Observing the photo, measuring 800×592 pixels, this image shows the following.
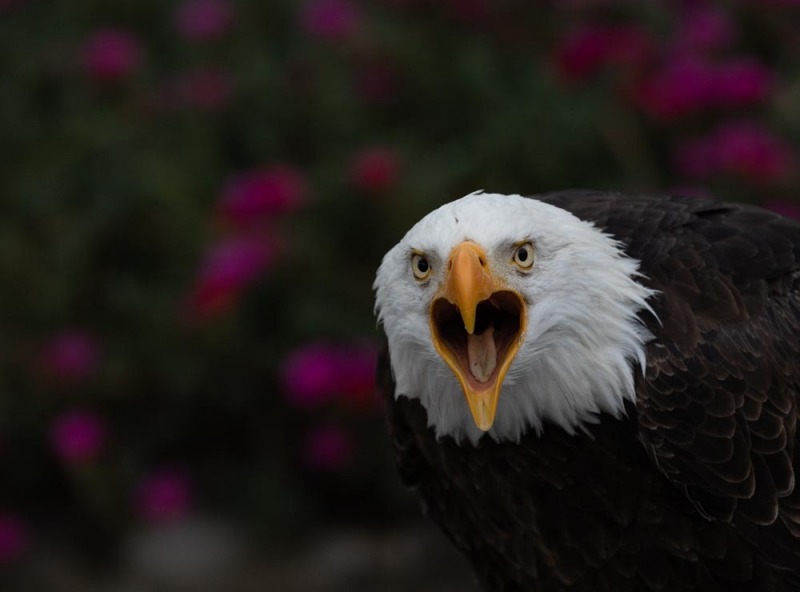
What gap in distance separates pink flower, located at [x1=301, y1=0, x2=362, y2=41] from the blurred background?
0.01 meters

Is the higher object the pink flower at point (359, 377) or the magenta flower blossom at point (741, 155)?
the magenta flower blossom at point (741, 155)

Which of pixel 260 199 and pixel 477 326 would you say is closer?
pixel 477 326

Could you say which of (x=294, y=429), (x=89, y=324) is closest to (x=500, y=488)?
(x=294, y=429)

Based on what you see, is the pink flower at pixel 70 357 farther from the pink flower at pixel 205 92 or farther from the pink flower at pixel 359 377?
the pink flower at pixel 205 92

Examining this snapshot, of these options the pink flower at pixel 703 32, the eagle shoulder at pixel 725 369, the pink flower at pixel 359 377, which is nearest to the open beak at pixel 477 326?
the eagle shoulder at pixel 725 369

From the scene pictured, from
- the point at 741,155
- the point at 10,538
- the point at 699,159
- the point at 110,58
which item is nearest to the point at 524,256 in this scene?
the point at 741,155

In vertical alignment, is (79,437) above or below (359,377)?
above

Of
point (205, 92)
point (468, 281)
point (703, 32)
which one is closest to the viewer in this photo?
point (468, 281)

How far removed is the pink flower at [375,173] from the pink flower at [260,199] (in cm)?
21

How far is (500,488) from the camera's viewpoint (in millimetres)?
2910

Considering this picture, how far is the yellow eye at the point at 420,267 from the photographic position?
254 cm

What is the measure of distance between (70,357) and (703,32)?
2339 mm

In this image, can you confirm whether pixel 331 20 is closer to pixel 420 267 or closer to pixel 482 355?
pixel 420 267

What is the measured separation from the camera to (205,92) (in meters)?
5.32
